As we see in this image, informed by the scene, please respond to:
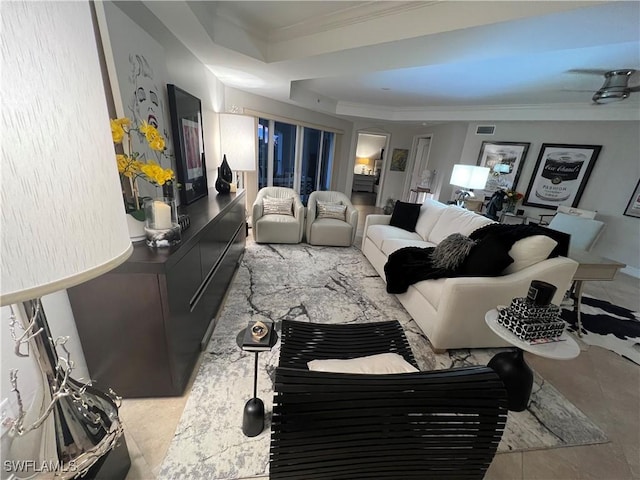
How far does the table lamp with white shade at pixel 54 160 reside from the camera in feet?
1.09

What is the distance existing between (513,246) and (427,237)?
1365 mm

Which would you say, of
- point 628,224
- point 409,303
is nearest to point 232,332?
point 409,303

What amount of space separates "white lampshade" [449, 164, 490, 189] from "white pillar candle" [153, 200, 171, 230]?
4.02 meters

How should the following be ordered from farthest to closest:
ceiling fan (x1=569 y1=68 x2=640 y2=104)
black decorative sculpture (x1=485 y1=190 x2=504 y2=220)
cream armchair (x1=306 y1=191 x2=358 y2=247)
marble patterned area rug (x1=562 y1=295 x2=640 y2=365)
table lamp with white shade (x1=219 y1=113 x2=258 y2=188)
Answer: black decorative sculpture (x1=485 y1=190 x2=504 y2=220)
cream armchair (x1=306 y1=191 x2=358 y2=247)
table lamp with white shade (x1=219 y1=113 x2=258 y2=188)
ceiling fan (x1=569 y1=68 x2=640 y2=104)
marble patterned area rug (x1=562 y1=295 x2=640 y2=365)

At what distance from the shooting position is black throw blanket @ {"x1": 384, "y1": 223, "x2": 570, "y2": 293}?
1.92 m

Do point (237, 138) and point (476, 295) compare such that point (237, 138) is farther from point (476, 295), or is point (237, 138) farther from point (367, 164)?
point (367, 164)

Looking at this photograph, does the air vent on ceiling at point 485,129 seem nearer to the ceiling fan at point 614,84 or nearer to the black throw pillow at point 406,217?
the ceiling fan at point 614,84

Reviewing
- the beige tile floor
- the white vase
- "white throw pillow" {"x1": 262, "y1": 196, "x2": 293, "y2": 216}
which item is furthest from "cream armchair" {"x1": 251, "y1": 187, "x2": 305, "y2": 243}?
the beige tile floor

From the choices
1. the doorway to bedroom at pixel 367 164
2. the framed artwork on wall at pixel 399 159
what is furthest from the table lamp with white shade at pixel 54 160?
the doorway to bedroom at pixel 367 164

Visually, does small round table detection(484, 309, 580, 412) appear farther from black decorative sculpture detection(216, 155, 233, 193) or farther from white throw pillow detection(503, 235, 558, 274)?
black decorative sculpture detection(216, 155, 233, 193)

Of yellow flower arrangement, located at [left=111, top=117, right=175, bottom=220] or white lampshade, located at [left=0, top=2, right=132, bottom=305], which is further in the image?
yellow flower arrangement, located at [left=111, top=117, right=175, bottom=220]

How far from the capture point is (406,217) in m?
3.63

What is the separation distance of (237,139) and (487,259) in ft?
9.65

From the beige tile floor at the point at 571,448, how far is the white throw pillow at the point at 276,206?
2.78m
